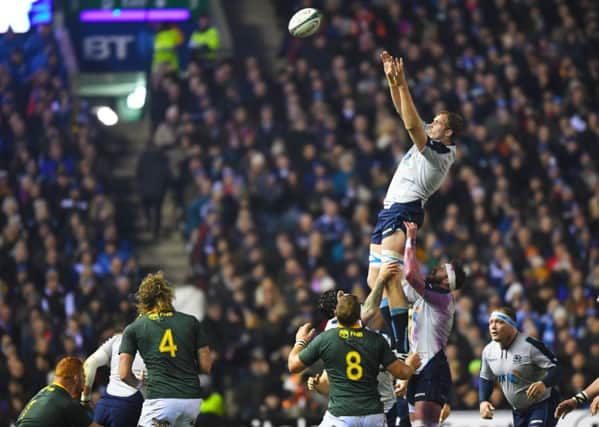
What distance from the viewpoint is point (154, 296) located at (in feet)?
39.2

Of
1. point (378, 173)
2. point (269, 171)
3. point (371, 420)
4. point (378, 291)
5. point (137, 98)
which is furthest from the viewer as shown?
point (137, 98)

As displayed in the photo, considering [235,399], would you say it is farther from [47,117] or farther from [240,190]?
[47,117]

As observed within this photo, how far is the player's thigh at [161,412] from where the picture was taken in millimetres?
11852

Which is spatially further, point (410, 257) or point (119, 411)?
point (119, 411)

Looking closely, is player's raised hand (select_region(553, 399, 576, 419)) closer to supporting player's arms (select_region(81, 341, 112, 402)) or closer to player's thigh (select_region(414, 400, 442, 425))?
player's thigh (select_region(414, 400, 442, 425))

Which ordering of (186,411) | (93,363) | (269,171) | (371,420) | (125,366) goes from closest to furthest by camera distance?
(371,420)
(125,366)
(186,411)
(93,363)
(269,171)

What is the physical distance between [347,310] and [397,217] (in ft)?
6.11

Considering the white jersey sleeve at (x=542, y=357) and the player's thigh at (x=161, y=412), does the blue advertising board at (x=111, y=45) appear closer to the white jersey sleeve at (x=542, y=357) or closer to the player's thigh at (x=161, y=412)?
the white jersey sleeve at (x=542, y=357)

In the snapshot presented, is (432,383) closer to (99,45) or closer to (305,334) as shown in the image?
(305,334)

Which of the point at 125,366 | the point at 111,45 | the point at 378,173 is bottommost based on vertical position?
the point at 125,366

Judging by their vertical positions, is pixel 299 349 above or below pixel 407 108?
below

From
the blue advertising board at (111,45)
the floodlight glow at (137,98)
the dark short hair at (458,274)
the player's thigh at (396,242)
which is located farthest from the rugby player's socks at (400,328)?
the blue advertising board at (111,45)

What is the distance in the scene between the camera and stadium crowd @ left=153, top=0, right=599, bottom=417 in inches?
814

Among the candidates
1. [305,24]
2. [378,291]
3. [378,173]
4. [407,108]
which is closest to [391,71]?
[407,108]
